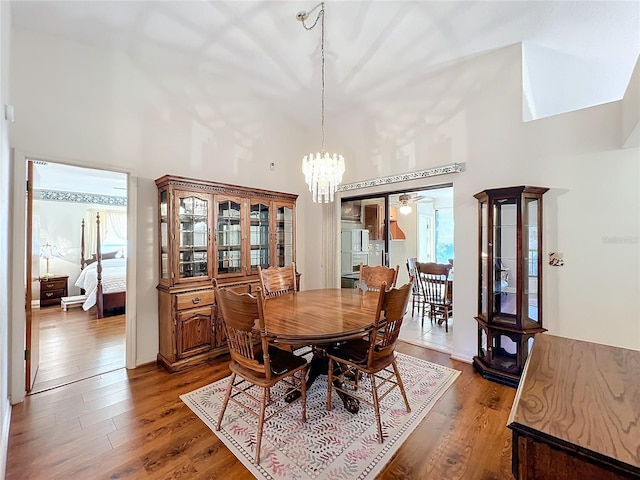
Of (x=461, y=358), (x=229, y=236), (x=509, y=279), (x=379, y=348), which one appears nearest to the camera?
(x=379, y=348)

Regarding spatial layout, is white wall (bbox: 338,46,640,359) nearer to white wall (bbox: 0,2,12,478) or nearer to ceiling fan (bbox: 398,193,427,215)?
ceiling fan (bbox: 398,193,427,215)

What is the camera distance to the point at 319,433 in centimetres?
204

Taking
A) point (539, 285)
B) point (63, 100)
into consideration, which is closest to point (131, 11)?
point (63, 100)

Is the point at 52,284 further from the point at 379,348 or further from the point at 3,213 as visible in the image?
the point at 379,348

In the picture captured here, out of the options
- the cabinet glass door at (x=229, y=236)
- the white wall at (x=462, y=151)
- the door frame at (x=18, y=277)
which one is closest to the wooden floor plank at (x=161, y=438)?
the door frame at (x=18, y=277)

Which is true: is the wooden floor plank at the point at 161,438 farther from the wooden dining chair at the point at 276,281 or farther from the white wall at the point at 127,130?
the wooden dining chair at the point at 276,281

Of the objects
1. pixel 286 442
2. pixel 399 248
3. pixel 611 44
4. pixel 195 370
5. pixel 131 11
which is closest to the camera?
pixel 286 442

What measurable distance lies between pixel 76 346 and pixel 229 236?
2.44m

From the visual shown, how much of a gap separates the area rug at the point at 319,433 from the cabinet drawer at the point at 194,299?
855 millimetres

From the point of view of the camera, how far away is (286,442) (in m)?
1.96

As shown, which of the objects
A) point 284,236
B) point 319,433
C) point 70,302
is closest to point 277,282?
point 284,236

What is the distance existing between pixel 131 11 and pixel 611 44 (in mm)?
4303

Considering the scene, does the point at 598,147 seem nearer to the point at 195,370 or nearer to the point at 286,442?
the point at 286,442

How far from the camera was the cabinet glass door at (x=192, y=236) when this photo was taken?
3.15 meters
